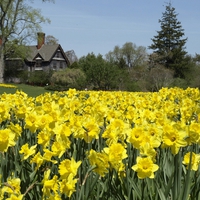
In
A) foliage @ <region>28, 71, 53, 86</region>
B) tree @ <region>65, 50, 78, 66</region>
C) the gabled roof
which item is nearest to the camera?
foliage @ <region>28, 71, 53, 86</region>

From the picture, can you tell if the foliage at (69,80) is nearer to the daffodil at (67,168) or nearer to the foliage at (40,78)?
the foliage at (40,78)

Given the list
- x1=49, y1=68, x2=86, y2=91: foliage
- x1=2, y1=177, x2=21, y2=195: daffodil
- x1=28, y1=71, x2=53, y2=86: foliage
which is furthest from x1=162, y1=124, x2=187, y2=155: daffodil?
x1=28, y1=71, x2=53, y2=86: foliage

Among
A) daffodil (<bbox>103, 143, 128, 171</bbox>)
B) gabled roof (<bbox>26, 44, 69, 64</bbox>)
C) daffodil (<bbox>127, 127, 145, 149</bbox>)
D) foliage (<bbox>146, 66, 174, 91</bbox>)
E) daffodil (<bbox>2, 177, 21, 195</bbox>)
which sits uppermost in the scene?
gabled roof (<bbox>26, 44, 69, 64</bbox>)

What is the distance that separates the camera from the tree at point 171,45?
49875 millimetres

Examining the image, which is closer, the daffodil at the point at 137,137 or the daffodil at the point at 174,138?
the daffodil at the point at 174,138

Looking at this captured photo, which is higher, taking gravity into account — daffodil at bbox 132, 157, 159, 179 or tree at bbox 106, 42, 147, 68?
tree at bbox 106, 42, 147, 68

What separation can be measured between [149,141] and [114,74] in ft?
106

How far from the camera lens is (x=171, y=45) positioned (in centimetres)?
5409

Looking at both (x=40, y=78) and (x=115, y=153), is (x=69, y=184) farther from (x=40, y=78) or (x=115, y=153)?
(x=40, y=78)

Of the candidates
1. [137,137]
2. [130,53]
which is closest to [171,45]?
[130,53]

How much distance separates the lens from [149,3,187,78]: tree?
4988cm

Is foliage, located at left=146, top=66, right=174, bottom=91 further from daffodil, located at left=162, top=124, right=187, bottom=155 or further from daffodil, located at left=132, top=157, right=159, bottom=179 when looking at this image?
daffodil, located at left=132, top=157, right=159, bottom=179

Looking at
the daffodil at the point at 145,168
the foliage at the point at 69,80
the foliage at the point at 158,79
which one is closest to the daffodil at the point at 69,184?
the daffodil at the point at 145,168

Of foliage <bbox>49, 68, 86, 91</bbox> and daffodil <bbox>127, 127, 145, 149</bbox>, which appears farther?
foliage <bbox>49, 68, 86, 91</bbox>
